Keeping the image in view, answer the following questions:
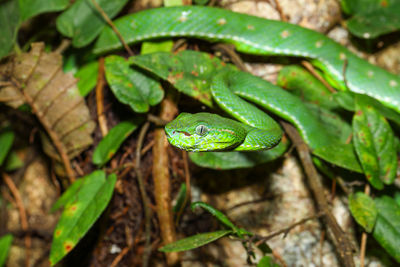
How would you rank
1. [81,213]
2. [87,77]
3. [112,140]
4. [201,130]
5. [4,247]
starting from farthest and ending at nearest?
[4,247], [87,77], [112,140], [81,213], [201,130]

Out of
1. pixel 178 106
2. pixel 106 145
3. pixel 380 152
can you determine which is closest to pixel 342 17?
pixel 380 152

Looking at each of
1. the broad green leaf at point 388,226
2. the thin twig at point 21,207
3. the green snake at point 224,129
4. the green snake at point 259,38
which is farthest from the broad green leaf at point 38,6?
the broad green leaf at point 388,226

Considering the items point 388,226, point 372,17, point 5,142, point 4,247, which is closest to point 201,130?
point 388,226

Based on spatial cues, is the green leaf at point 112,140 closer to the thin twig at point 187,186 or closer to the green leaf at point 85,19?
the thin twig at point 187,186

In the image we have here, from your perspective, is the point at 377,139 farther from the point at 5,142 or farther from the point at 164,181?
the point at 5,142

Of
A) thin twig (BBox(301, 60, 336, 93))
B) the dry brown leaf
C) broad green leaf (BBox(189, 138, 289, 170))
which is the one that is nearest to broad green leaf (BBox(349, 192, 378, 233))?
broad green leaf (BBox(189, 138, 289, 170))

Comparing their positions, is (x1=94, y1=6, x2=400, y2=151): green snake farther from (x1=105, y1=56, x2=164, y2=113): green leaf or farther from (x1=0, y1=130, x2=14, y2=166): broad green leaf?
(x1=0, y1=130, x2=14, y2=166): broad green leaf
